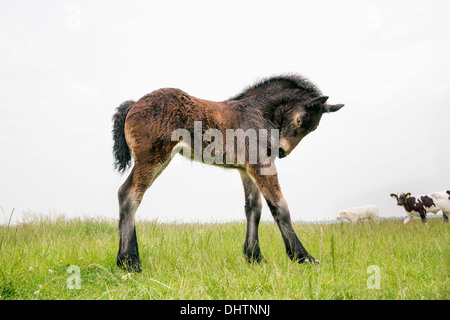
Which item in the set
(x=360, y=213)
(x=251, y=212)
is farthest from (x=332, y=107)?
(x=360, y=213)

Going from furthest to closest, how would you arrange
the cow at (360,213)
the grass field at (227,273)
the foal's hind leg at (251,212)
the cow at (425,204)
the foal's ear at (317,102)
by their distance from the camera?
the cow at (360,213), the cow at (425,204), the foal's hind leg at (251,212), the foal's ear at (317,102), the grass field at (227,273)

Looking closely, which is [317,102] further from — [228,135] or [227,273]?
[227,273]

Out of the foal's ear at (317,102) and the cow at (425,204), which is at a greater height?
the foal's ear at (317,102)

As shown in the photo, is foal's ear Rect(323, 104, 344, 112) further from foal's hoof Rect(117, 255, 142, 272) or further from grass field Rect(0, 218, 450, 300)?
foal's hoof Rect(117, 255, 142, 272)

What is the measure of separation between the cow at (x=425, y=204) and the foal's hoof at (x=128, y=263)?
28.5ft

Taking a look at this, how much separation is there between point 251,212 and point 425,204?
7578 millimetres

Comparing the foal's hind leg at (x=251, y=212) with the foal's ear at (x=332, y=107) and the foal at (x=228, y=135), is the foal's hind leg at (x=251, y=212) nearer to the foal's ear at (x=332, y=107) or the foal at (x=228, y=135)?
the foal at (x=228, y=135)

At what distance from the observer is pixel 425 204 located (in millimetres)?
10359

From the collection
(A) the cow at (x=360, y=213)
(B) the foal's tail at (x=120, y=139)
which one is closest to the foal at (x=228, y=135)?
(B) the foal's tail at (x=120, y=139)

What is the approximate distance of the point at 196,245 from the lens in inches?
202

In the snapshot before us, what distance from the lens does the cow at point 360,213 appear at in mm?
10977

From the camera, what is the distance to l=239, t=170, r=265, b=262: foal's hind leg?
5.19m
